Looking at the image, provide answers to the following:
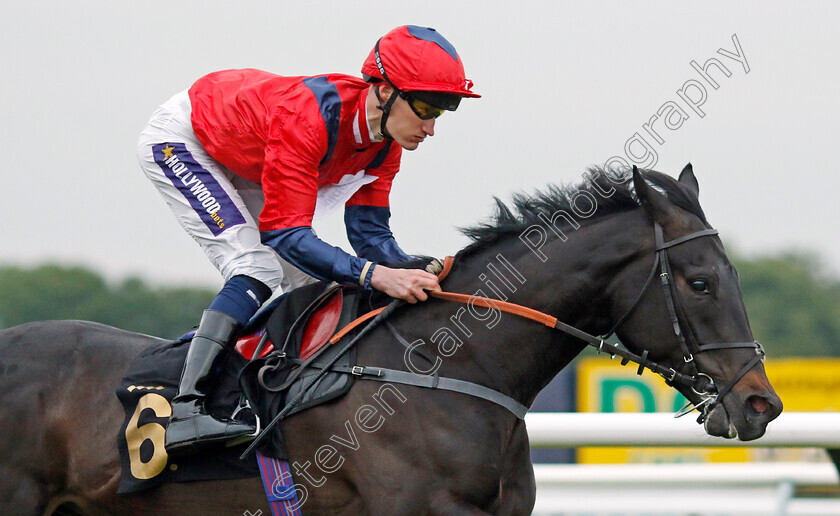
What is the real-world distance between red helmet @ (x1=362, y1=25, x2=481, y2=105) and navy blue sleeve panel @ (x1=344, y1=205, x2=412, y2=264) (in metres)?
0.78

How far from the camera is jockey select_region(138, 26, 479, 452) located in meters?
3.43

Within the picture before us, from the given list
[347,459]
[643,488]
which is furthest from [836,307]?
[347,459]

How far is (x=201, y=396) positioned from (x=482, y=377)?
3.20 ft

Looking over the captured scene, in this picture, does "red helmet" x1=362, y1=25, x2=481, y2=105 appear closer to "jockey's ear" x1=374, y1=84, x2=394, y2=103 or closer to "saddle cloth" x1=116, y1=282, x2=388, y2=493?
"jockey's ear" x1=374, y1=84, x2=394, y2=103

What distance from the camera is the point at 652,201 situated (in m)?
3.33

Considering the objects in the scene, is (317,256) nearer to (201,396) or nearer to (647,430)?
(201,396)

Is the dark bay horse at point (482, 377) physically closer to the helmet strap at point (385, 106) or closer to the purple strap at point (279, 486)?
the purple strap at point (279, 486)

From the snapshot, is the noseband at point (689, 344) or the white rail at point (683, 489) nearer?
the noseband at point (689, 344)

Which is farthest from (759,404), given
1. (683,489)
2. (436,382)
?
(683,489)

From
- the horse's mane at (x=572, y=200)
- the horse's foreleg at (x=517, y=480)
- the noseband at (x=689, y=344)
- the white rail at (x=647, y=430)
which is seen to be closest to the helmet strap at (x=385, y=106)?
the horse's mane at (x=572, y=200)

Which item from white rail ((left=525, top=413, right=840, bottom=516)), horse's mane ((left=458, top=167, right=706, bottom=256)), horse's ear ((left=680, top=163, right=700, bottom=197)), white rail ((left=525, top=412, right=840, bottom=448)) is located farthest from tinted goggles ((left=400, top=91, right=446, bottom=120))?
white rail ((left=525, top=413, right=840, bottom=516))

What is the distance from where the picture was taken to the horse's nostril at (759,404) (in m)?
3.12

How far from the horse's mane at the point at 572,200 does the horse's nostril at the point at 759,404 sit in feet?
2.04

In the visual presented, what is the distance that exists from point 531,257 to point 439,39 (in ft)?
2.79
